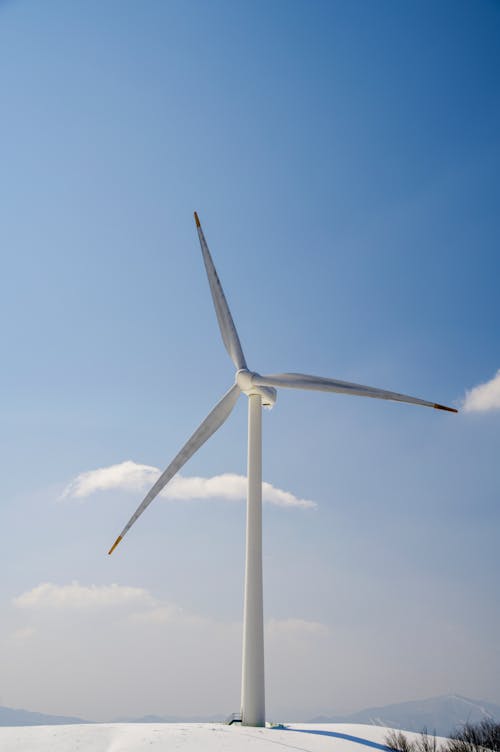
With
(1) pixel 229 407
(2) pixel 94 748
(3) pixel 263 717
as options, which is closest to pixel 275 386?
(1) pixel 229 407

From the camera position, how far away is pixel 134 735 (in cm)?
3262

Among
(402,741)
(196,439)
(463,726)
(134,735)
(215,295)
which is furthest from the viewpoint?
(215,295)

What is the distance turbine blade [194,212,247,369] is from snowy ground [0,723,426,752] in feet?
79.8

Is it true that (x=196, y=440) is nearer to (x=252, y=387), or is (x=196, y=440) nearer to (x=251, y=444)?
(x=251, y=444)

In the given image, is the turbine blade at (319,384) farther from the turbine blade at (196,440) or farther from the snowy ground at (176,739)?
the snowy ground at (176,739)

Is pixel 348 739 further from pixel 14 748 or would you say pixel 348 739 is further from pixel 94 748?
pixel 14 748

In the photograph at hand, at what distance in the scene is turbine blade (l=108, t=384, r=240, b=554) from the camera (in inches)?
1661

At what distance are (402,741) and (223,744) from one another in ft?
36.1

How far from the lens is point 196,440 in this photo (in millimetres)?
44094

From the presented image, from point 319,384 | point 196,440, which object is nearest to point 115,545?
point 196,440

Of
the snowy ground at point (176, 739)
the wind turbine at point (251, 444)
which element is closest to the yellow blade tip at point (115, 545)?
the wind turbine at point (251, 444)

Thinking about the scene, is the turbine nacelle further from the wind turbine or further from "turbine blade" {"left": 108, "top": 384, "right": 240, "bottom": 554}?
"turbine blade" {"left": 108, "top": 384, "right": 240, "bottom": 554}

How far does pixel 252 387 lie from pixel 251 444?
161 inches

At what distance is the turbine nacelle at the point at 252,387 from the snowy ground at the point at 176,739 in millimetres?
20145
